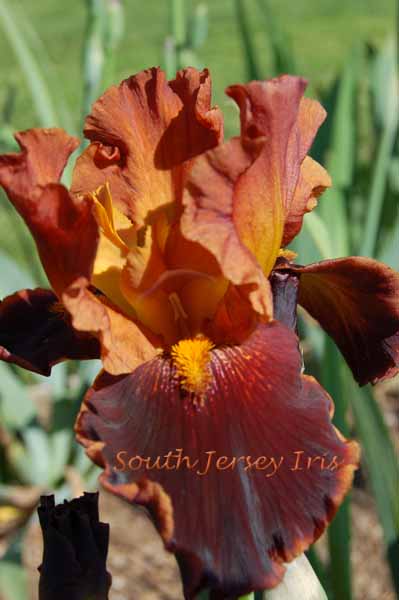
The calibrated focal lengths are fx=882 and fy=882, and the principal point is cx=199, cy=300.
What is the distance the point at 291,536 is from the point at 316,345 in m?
0.84

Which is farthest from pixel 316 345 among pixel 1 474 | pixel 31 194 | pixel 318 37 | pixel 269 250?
pixel 318 37

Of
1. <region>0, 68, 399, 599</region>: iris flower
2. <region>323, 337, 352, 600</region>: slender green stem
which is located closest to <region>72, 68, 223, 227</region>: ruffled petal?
<region>0, 68, 399, 599</region>: iris flower

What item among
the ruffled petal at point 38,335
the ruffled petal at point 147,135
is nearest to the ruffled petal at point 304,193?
the ruffled petal at point 147,135

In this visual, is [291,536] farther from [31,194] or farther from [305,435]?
[31,194]

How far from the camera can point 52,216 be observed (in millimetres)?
677

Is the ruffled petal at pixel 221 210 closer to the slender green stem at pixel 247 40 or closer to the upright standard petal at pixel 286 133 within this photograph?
the upright standard petal at pixel 286 133

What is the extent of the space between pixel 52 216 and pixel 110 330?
0.10m

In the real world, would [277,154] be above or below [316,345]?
above

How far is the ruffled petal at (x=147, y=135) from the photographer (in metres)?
0.75

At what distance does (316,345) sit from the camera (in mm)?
1432

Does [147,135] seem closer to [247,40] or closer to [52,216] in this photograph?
[52,216]

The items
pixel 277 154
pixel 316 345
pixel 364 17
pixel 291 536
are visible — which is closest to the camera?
pixel 291 536

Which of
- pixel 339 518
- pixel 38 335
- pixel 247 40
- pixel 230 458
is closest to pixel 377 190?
pixel 247 40

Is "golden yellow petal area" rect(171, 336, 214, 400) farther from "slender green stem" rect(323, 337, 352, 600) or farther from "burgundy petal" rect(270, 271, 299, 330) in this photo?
"slender green stem" rect(323, 337, 352, 600)
